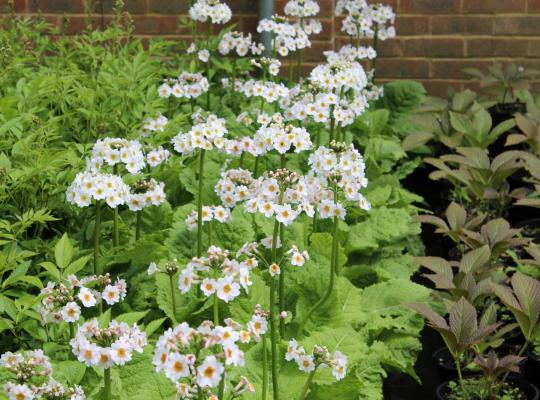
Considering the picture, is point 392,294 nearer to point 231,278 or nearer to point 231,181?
point 231,181

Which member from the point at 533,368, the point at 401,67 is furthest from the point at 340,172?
the point at 401,67

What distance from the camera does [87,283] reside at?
2150 millimetres

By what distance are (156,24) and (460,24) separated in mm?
1752

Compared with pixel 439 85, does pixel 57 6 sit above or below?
above

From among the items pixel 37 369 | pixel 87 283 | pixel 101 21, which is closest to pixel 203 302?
pixel 87 283

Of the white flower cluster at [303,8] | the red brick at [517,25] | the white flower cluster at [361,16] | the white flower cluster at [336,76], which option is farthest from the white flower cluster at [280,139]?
the red brick at [517,25]

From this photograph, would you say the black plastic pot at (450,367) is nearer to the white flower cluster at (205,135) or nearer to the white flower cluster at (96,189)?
the white flower cluster at (205,135)

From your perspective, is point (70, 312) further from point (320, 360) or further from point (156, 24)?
point (156, 24)

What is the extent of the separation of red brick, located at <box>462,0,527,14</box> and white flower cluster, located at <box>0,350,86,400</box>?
14.0 feet

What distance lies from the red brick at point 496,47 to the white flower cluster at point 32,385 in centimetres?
426

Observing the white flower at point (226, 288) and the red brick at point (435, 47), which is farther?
the red brick at point (435, 47)

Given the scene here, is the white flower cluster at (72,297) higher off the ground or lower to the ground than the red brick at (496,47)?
lower

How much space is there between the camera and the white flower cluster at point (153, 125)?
337cm

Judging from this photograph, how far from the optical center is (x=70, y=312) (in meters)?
2.04
